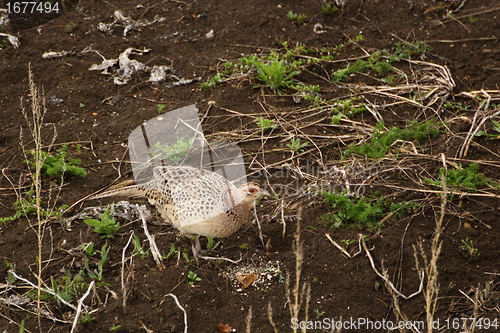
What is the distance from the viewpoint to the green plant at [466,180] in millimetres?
4355

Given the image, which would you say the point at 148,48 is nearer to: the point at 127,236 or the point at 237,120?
the point at 237,120

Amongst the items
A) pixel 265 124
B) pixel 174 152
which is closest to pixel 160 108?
pixel 174 152

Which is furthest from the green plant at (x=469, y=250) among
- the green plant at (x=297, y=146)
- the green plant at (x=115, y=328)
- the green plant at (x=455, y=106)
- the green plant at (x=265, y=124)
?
the green plant at (x=115, y=328)

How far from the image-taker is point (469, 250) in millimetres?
3992

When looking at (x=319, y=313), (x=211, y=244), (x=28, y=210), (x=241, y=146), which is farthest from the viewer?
(x=241, y=146)

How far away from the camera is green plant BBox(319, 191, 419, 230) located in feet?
14.1

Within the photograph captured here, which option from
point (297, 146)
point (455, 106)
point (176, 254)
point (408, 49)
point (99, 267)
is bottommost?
point (176, 254)

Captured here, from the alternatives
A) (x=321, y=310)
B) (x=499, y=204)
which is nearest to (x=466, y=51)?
(x=499, y=204)

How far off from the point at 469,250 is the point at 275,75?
3076mm

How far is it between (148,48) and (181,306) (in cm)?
460

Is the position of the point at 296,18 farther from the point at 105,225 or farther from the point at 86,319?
the point at 86,319

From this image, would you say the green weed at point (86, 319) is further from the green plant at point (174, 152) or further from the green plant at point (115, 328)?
the green plant at point (174, 152)

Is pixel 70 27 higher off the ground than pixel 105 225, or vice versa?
pixel 70 27

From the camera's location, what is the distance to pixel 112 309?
368 centimetres
